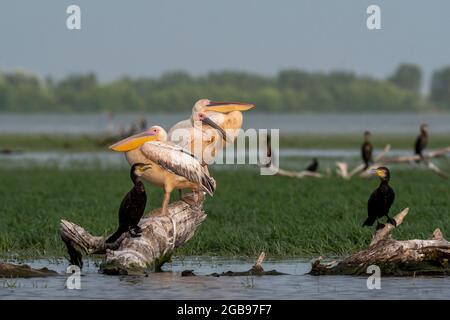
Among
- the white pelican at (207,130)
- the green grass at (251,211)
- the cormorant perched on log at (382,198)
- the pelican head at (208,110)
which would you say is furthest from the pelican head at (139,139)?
the cormorant perched on log at (382,198)

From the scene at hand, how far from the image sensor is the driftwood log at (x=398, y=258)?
35.1 ft

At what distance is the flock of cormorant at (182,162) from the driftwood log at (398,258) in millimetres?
248

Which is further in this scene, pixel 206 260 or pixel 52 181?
pixel 52 181

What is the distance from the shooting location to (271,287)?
10398 mm

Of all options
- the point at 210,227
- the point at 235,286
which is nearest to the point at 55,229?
the point at 210,227

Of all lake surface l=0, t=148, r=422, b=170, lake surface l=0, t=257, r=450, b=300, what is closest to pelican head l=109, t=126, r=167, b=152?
lake surface l=0, t=257, r=450, b=300

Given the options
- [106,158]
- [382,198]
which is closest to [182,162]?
[382,198]

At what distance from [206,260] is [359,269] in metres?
2.10

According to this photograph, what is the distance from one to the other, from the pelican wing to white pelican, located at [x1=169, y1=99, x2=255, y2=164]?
34cm

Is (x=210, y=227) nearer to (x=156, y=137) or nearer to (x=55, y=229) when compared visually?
(x=55, y=229)

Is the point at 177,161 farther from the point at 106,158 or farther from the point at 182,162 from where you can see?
the point at 106,158

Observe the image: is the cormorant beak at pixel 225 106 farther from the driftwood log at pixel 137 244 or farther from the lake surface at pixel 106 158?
the lake surface at pixel 106 158

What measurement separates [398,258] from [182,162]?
7.60ft
